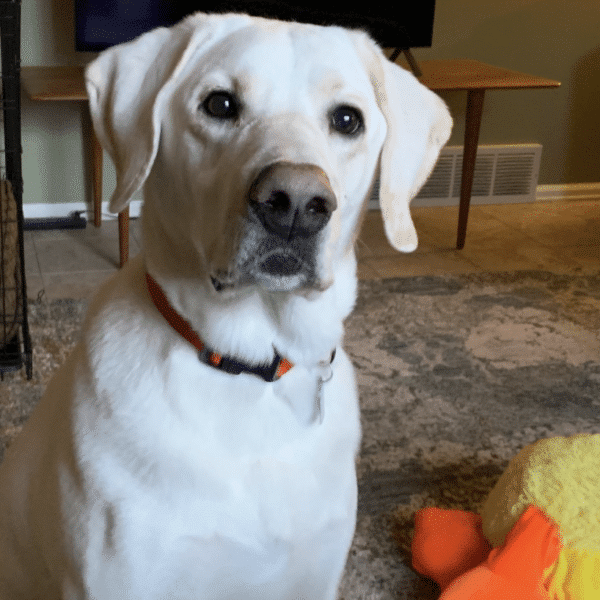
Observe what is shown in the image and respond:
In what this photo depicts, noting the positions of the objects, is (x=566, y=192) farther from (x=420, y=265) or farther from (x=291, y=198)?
(x=291, y=198)

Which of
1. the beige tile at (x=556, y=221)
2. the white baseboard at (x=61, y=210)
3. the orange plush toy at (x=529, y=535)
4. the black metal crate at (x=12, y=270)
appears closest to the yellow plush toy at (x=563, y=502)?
the orange plush toy at (x=529, y=535)

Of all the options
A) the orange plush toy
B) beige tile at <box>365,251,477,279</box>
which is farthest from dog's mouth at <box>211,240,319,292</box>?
beige tile at <box>365,251,477,279</box>

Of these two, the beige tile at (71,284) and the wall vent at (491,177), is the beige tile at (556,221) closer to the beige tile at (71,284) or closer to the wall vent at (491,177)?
the wall vent at (491,177)

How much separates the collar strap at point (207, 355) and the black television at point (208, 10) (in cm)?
234

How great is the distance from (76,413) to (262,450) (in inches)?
9.4

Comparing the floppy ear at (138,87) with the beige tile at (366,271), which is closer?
the floppy ear at (138,87)

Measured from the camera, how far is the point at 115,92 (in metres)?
1.01

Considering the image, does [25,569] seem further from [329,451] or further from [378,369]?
[378,369]

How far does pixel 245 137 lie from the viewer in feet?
3.12

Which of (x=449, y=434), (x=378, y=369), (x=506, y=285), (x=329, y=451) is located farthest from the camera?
(x=506, y=285)

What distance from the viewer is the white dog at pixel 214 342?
0.95 meters

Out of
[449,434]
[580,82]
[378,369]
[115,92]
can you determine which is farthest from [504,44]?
[115,92]

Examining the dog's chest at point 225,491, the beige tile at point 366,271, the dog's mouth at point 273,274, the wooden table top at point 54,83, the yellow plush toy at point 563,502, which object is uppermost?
the dog's mouth at point 273,274

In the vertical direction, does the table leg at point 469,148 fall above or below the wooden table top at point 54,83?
below
